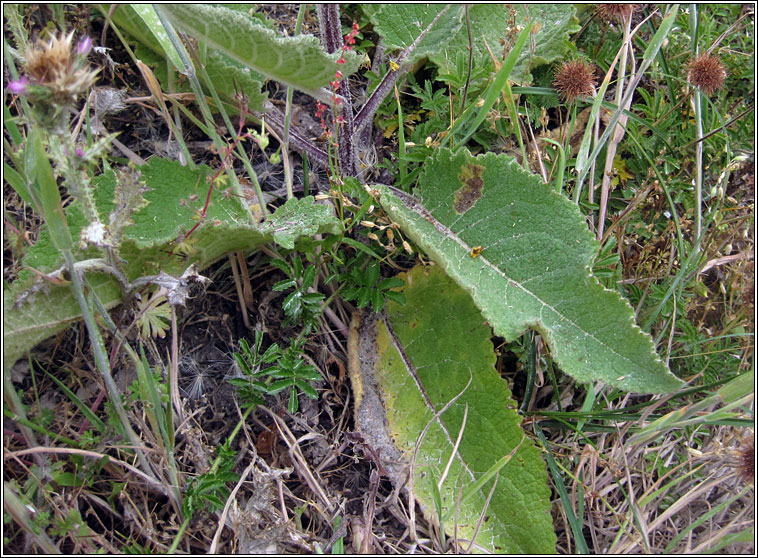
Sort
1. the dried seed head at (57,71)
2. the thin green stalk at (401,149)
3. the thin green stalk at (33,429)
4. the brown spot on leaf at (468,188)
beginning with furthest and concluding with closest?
the thin green stalk at (401,149) → the brown spot on leaf at (468,188) → the thin green stalk at (33,429) → the dried seed head at (57,71)

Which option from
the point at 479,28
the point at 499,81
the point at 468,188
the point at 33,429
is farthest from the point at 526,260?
the point at 33,429

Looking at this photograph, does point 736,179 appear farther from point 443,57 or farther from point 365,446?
point 365,446

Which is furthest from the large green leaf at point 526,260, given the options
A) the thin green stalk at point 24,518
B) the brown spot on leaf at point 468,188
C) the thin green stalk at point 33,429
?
the thin green stalk at point 24,518

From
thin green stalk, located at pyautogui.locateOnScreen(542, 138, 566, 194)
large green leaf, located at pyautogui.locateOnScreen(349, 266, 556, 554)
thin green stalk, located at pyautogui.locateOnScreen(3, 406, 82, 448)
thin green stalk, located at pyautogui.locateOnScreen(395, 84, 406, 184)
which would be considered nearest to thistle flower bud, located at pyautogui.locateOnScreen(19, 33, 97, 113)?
thin green stalk, located at pyautogui.locateOnScreen(3, 406, 82, 448)

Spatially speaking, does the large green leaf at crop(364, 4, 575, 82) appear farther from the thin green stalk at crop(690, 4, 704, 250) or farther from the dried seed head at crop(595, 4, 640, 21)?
the thin green stalk at crop(690, 4, 704, 250)

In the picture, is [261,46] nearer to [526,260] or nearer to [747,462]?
[526,260]

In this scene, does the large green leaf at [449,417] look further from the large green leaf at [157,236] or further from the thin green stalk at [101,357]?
the thin green stalk at [101,357]

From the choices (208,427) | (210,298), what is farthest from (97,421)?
Result: (210,298)
